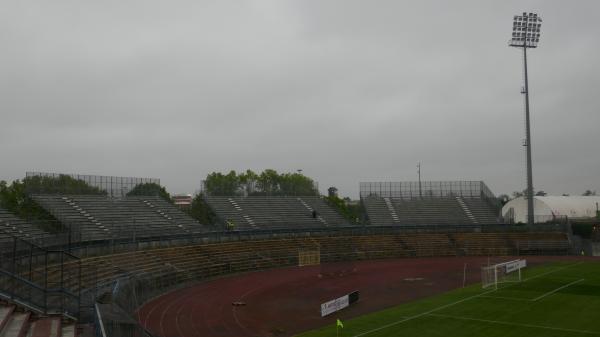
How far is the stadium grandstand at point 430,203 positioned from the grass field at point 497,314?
34.4 meters

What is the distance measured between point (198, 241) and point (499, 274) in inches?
1133

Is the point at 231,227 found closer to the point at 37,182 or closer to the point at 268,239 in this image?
the point at 268,239

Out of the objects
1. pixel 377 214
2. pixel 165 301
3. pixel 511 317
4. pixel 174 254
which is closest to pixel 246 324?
pixel 165 301

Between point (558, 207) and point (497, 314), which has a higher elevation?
point (558, 207)

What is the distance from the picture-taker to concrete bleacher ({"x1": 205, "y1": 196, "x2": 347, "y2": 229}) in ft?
206

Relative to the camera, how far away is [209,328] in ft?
85.9

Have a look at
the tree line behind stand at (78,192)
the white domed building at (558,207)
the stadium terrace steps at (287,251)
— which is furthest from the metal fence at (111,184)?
the white domed building at (558,207)

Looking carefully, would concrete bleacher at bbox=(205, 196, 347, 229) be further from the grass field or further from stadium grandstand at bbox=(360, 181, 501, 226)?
the grass field

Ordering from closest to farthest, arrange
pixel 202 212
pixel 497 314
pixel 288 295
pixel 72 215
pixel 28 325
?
pixel 28 325
pixel 497 314
pixel 288 295
pixel 72 215
pixel 202 212

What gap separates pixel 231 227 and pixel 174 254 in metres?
16.4

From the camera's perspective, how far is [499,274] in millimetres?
40812

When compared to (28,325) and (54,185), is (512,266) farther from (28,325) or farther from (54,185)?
(54,185)

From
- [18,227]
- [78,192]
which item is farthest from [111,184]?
[18,227]

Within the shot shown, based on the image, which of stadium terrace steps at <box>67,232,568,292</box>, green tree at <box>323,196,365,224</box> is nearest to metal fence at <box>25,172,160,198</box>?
stadium terrace steps at <box>67,232,568,292</box>
